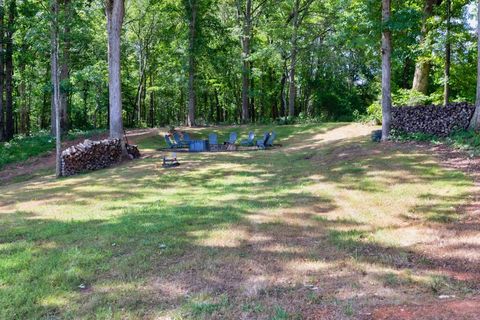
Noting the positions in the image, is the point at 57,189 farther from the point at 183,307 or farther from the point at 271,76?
the point at 271,76

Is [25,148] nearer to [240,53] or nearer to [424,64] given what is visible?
[240,53]

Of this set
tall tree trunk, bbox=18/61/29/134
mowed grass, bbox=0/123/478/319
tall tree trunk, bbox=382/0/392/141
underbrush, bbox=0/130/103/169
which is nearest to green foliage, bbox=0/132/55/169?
underbrush, bbox=0/130/103/169

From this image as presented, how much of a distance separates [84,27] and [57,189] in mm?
7892

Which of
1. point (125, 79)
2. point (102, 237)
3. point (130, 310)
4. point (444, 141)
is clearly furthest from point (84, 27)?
point (125, 79)

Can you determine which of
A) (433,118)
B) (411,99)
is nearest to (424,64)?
(411,99)

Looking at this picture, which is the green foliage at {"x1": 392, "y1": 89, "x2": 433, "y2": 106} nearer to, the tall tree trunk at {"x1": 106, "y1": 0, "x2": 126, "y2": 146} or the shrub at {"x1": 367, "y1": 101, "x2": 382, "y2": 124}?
the shrub at {"x1": 367, "y1": 101, "x2": 382, "y2": 124}

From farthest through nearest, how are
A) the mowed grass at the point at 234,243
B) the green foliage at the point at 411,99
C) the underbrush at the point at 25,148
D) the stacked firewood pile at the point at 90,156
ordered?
the underbrush at the point at 25,148, the green foliage at the point at 411,99, the stacked firewood pile at the point at 90,156, the mowed grass at the point at 234,243

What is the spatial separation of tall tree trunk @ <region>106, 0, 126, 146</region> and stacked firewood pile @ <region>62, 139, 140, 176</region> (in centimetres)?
54

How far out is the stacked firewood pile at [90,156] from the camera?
1409 cm

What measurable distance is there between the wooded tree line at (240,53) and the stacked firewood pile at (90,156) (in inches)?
60.2

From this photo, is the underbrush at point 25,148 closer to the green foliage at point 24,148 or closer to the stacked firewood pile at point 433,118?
the green foliage at point 24,148

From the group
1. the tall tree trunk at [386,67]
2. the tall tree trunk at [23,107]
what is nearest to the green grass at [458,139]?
the tall tree trunk at [386,67]

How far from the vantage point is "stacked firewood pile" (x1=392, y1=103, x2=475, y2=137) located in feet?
44.6

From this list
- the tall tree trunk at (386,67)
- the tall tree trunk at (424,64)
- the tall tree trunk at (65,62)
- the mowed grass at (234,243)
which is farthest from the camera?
the tall tree trunk at (424,64)
